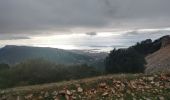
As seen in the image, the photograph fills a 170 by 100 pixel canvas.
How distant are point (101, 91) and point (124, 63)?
32.5 m

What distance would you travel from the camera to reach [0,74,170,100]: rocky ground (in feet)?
57.0

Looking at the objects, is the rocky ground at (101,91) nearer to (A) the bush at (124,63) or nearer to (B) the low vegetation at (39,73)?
(B) the low vegetation at (39,73)

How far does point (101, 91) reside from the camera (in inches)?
703

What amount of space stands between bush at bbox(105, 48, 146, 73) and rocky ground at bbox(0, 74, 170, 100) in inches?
1151

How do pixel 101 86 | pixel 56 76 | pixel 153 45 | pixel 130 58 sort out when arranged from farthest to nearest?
pixel 153 45 → pixel 130 58 → pixel 56 76 → pixel 101 86

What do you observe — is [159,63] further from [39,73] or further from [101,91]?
[101,91]

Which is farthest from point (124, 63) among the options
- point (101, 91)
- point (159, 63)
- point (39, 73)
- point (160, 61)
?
point (101, 91)

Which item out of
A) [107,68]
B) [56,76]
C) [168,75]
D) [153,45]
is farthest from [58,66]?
[153,45]

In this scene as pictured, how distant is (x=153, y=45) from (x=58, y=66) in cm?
6441

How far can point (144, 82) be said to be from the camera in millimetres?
19297

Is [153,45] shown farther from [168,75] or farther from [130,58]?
[168,75]

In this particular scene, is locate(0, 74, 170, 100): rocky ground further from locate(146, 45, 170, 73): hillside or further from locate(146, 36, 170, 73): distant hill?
locate(146, 45, 170, 73): hillside

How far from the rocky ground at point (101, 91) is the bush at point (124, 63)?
2923cm

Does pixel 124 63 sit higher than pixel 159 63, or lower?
higher
